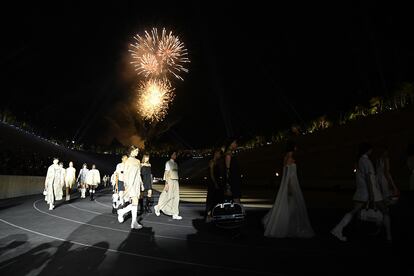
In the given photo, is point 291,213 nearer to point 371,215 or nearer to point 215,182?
point 371,215

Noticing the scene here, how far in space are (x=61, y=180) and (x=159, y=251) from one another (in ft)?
43.4

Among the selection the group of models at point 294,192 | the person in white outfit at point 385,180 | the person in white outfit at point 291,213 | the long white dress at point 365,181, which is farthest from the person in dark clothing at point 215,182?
the person in white outfit at point 385,180

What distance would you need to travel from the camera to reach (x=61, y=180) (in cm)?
1867

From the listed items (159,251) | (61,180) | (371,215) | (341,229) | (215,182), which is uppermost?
(61,180)

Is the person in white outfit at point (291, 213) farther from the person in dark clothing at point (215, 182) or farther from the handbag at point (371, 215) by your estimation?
the person in dark clothing at point (215, 182)

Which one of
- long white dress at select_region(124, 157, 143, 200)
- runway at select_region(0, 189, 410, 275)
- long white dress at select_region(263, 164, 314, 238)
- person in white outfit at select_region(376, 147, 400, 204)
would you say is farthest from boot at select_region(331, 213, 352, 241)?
long white dress at select_region(124, 157, 143, 200)

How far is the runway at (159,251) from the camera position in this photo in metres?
5.69

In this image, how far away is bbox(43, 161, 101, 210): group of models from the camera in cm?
1476

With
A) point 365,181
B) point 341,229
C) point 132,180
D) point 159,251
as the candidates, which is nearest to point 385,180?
point 365,181

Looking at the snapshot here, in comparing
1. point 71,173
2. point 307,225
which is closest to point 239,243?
point 307,225

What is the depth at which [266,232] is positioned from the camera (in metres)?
8.77

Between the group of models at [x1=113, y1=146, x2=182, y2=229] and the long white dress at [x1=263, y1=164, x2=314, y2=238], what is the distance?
3507mm

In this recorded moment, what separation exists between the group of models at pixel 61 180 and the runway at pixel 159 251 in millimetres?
4567

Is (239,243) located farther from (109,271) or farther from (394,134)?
(394,134)
